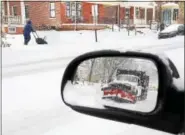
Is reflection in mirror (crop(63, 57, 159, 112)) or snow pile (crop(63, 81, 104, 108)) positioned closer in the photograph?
reflection in mirror (crop(63, 57, 159, 112))

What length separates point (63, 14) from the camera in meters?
25.2

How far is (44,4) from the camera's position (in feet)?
83.8

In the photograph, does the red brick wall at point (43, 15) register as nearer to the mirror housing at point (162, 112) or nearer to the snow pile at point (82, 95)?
the snow pile at point (82, 95)

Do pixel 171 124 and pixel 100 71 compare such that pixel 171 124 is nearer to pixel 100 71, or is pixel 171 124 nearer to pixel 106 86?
pixel 106 86

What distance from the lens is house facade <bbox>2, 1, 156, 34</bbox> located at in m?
25.0

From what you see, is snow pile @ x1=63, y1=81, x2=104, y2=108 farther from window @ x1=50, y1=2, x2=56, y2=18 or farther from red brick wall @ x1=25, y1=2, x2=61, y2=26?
window @ x1=50, y1=2, x2=56, y2=18

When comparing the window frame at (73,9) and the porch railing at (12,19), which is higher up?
Answer: the window frame at (73,9)

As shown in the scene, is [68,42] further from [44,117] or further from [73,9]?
[44,117]

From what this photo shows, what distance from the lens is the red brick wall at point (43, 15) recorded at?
25.0 meters

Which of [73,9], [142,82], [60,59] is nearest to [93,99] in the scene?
[142,82]

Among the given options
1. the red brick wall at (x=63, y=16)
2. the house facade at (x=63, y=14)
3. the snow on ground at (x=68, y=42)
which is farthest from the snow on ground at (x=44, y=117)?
the red brick wall at (x=63, y=16)

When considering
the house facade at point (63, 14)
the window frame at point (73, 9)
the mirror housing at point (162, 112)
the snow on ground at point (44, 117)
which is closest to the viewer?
the mirror housing at point (162, 112)

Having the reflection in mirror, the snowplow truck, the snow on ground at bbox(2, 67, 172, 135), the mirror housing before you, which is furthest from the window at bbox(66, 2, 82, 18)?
the mirror housing

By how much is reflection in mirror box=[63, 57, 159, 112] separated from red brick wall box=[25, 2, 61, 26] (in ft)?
78.7
